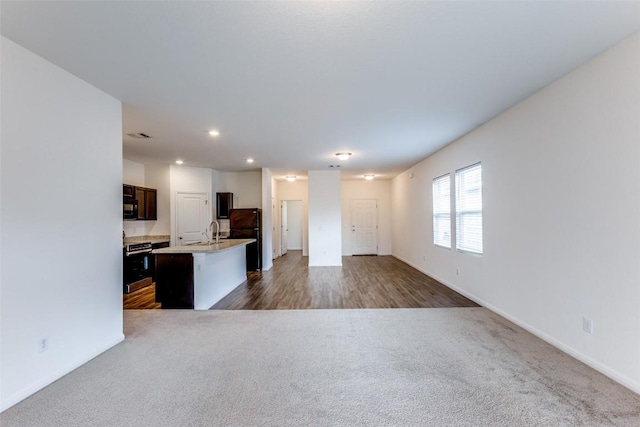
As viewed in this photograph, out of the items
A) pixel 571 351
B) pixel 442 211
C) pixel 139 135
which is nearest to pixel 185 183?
pixel 139 135

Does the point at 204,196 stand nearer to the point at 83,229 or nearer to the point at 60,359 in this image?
the point at 83,229

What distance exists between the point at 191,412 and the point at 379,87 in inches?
124

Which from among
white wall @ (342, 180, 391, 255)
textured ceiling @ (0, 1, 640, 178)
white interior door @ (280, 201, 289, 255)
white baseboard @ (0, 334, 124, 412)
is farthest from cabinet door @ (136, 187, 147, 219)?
white wall @ (342, 180, 391, 255)

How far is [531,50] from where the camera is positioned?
2.28 metres

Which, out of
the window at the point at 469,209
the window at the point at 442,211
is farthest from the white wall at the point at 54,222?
the window at the point at 442,211

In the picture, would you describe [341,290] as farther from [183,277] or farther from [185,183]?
[185,183]

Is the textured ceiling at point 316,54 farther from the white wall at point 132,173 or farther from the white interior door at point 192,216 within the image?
the white interior door at point 192,216

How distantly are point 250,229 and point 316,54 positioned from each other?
5578 mm

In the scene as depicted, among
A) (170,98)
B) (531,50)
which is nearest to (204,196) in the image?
(170,98)

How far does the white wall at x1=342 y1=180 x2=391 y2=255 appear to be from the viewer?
393 inches

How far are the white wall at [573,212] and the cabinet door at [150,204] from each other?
662cm

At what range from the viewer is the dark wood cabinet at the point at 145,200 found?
596 centimetres

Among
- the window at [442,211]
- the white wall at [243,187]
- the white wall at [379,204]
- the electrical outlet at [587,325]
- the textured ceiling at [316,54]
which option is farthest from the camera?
the white wall at [379,204]

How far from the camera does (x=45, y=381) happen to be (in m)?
2.29
